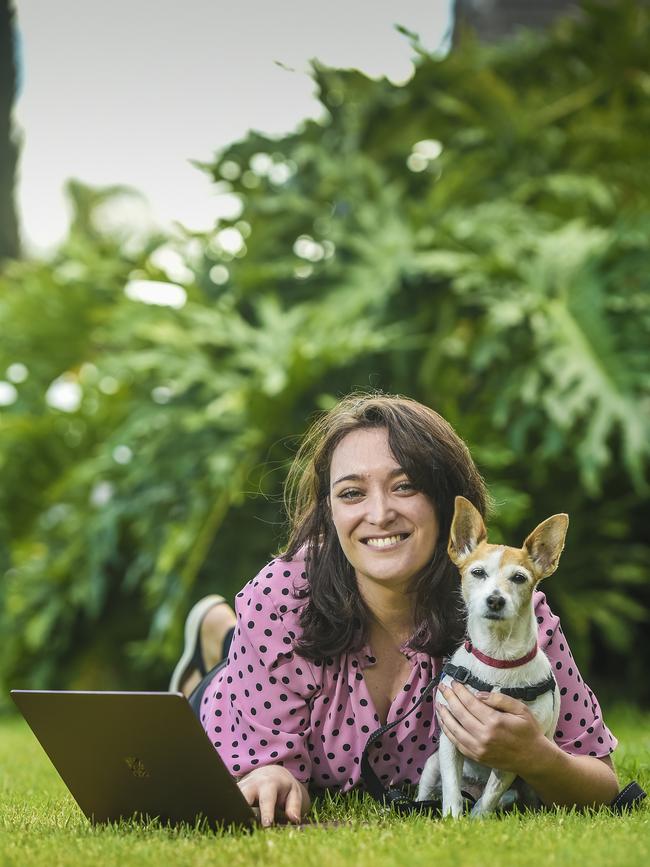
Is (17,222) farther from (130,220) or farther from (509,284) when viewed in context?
(509,284)

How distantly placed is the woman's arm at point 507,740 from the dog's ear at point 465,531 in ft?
1.05

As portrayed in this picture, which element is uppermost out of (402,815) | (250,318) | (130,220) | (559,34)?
(559,34)

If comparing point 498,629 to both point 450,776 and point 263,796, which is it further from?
point 263,796

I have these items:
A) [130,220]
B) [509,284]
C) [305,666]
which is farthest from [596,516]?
[130,220]

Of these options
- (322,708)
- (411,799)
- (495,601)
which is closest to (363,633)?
(322,708)

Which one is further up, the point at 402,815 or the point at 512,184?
the point at 512,184

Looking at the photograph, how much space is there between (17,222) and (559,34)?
21.5 feet

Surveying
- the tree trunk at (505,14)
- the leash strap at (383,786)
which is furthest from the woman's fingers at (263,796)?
the tree trunk at (505,14)

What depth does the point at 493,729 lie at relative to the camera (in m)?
2.47

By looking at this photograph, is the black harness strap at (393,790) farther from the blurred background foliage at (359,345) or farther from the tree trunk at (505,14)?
the tree trunk at (505,14)

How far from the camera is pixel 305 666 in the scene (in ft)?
9.82

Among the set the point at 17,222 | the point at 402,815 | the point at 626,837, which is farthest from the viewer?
the point at 17,222

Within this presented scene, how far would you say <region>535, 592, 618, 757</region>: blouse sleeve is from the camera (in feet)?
9.49

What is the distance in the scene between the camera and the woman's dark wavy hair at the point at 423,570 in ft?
9.41
